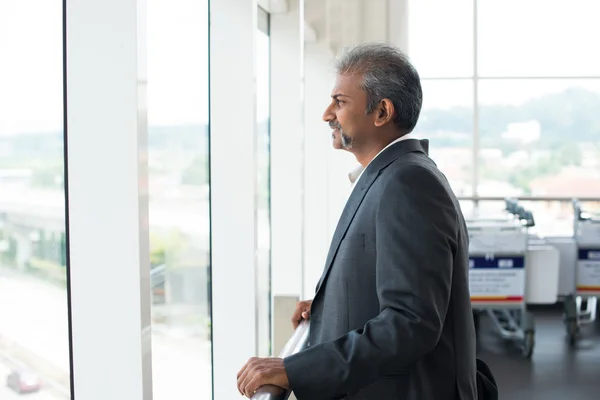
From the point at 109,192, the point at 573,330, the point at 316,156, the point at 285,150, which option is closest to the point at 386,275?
the point at 109,192

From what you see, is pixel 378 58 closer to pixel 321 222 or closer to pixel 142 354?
pixel 142 354

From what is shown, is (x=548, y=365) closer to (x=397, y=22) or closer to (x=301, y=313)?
(x=397, y=22)

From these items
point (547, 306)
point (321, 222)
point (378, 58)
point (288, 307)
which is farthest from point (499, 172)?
point (378, 58)

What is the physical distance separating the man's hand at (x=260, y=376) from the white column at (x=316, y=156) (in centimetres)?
558

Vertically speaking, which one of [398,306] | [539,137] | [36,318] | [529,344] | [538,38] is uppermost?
[538,38]

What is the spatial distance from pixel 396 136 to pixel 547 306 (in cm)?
762

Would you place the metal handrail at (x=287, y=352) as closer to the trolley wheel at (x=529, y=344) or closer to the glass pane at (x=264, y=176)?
the glass pane at (x=264, y=176)

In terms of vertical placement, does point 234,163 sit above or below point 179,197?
above

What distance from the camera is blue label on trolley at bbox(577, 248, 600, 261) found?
24.3 feet

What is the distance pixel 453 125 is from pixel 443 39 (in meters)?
1.14

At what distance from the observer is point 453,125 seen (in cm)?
1027

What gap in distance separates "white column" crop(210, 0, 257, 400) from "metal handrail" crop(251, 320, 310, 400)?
5.24 ft

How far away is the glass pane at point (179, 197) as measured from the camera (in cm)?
314

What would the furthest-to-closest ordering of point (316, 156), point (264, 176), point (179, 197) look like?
point (316, 156)
point (264, 176)
point (179, 197)
